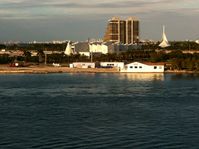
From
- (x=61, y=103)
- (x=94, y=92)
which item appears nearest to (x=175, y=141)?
(x=61, y=103)

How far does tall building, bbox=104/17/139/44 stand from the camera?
32031mm

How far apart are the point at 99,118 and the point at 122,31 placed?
26.2m

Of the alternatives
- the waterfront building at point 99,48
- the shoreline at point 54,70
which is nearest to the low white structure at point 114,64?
the shoreline at point 54,70

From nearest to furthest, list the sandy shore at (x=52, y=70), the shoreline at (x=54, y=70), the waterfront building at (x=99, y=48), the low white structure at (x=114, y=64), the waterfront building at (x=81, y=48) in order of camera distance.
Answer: the shoreline at (x=54, y=70) → the sandy shore at (x=52, y=70) → the low white structure at (x=114, y=64) → the waterfront building at (x=99, y=48) → the waterfront building at (x=81, y=48)

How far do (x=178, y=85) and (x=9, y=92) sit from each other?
12.1 ft

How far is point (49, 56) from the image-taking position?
72.9 feet

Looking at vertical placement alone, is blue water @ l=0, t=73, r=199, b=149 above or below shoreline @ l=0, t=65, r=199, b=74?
below

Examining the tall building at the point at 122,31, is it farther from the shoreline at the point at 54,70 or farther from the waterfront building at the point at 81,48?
the shoreline at the point at 54,70

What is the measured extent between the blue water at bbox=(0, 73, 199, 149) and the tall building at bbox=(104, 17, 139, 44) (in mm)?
21730

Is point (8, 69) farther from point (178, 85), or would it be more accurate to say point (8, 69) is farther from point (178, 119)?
point (178, 119)

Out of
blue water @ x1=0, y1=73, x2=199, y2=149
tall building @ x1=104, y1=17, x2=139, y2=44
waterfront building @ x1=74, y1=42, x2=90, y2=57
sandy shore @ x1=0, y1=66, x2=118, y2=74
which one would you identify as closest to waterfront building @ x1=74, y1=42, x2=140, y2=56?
waterfront building @ x1=74, y1=42, x2=90, y2=57

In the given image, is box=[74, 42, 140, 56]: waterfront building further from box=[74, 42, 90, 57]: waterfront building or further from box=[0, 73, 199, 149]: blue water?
box=[0, 73, 199, 149]: blue water

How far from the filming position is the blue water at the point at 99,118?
5.11 metres

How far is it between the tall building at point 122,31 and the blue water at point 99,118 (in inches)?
855
